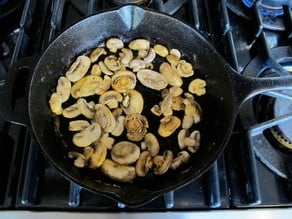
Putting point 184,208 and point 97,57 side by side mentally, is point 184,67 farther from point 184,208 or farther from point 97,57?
point 184,208

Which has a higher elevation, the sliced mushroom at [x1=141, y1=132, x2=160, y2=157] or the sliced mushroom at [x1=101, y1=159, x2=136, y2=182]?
the sliced mushroom at [x1=141, y1=132, x2=160, y2=157]

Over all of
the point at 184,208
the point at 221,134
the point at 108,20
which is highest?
the point at 108,20

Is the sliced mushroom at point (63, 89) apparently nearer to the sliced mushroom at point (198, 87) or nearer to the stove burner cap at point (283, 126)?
the sliced mushroom at point (198, 87)

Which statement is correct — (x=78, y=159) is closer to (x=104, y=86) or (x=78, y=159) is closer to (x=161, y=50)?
(x=104, y=86)

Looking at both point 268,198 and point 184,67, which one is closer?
point 268,198

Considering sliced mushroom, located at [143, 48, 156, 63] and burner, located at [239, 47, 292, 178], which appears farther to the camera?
sliced mushroom, located at [143, 48, 156, 63]

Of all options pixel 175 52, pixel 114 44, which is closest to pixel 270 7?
pixel 175 52

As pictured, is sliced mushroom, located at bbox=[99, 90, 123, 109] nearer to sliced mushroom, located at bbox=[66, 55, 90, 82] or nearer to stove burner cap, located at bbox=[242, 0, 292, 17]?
sliced mushroom, located at bbox=[66, 55, 90, 82]

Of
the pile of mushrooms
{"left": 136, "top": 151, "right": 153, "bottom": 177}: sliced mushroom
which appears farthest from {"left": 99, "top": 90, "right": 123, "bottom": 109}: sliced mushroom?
{"left": 136, "top": 151, "right": 153, "bottom": 177}: sliced mushroom

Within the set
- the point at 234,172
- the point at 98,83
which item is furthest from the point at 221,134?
the point at 98,83
